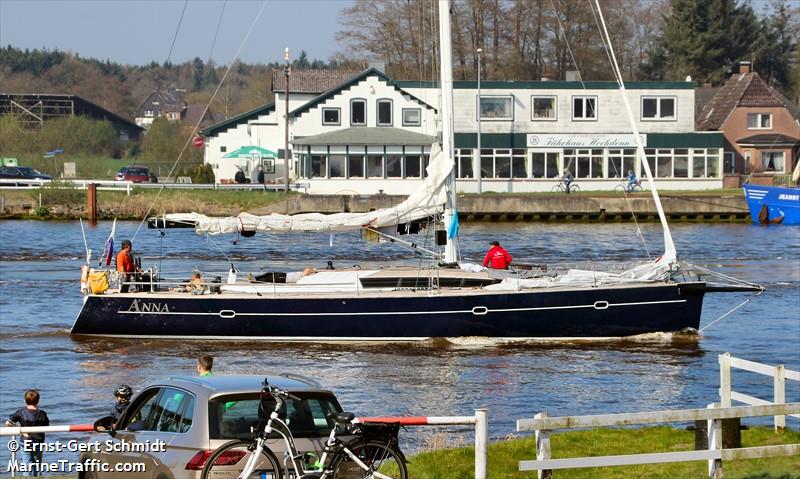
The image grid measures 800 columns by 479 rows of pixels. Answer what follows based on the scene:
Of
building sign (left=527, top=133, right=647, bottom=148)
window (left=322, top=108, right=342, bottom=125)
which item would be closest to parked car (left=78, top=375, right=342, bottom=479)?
window (left=322, top=108, right=342, bottom=125)

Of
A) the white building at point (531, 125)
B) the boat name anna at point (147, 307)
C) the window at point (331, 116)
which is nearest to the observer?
the boat name anna at point (147, 307)

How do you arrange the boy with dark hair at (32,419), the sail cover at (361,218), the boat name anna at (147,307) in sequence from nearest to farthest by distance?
the boy with dark hair at (32,419) < the boat name anna at (147,307) < the sail cover at (361,218)

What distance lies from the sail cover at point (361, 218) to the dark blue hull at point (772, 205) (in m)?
46.7

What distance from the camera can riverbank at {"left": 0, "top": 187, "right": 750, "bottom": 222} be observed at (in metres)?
69.8

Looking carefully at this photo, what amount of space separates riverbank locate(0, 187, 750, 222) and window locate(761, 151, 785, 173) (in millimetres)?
17005

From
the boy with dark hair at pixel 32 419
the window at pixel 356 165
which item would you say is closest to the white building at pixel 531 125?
the window at pixel 356 165

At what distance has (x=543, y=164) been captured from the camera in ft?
259

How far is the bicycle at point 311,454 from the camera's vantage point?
1127 centimetres

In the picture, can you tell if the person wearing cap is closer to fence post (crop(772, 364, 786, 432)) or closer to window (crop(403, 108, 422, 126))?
fence post (crop(772, 364, 786, 432))

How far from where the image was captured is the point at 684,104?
80.1m

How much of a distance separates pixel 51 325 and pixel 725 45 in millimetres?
97801

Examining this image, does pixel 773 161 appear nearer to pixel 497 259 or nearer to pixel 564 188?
pixel 564 188

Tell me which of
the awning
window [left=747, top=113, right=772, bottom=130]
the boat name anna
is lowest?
the boat name anna

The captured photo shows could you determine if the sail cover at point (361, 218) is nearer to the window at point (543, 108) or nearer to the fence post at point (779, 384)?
the fence post at point (779, 384)
